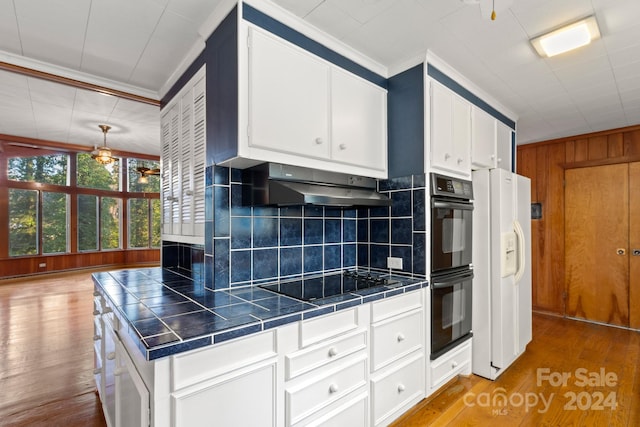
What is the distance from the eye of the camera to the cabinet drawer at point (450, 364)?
2281 millimetres

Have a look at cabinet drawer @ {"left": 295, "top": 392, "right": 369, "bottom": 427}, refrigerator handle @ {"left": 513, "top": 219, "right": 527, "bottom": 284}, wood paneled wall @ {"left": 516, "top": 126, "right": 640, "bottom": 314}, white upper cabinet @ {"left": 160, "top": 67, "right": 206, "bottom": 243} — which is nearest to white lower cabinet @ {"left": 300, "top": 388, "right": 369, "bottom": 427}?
cabinet drawer @ {"left": 295, "top": 392, "right": 369, "bottom": 427}

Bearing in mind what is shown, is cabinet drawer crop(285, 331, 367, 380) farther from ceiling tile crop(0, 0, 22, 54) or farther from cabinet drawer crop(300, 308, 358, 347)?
ceiling tile crop(0, 0, 22, 54)

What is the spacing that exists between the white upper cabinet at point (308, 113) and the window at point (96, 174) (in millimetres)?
7152

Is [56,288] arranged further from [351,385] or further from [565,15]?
[565,15]

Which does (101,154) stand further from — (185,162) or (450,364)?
(450,364)

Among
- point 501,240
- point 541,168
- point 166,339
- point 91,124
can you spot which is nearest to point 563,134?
point 541,168

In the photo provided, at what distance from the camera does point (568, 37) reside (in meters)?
2.01

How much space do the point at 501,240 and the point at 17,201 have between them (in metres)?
8.27

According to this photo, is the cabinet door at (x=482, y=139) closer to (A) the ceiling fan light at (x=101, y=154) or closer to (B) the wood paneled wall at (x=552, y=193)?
(B) the wood paneled wall at (x=552, y=193)

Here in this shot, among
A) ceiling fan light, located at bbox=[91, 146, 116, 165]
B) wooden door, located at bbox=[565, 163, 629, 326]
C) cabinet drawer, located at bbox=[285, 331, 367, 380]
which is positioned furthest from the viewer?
ceiling fan light, located at bbox=[91, 146, 116, 165]

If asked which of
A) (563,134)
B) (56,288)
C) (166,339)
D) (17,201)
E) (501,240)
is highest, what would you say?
(563,134)

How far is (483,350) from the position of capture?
2.58m

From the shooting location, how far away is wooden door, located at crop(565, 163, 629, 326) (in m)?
3.89

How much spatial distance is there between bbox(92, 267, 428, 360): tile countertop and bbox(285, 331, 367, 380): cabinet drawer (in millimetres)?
170
